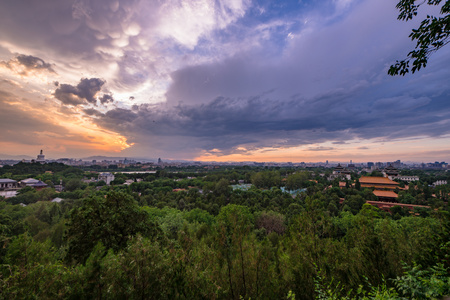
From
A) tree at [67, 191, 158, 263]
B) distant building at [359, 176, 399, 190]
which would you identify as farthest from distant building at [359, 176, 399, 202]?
tree at [67, 191, 158, 263]

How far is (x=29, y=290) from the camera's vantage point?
3174 mm

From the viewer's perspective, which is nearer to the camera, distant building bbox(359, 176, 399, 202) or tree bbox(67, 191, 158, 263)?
tree bbox(67, 191, 158, 263)

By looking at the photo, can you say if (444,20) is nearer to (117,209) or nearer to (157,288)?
(157,288)

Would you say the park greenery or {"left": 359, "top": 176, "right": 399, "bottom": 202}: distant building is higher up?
the park greenery

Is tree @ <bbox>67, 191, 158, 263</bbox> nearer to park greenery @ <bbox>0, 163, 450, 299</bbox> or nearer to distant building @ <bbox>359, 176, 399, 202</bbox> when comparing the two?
park greenery @ <bbox>0, 163, 450, 299</bbox>

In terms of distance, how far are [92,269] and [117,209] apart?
15.0 ft

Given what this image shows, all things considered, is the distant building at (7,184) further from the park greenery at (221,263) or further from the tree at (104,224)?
the tree at (104,224)

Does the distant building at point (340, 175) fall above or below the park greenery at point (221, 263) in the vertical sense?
below

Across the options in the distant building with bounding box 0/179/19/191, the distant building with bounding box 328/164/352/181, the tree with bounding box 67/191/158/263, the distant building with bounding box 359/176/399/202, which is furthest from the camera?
the distant building with bounding box 328/164/352/181

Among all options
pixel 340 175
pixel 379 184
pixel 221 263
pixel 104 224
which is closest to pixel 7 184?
pixel 104 224

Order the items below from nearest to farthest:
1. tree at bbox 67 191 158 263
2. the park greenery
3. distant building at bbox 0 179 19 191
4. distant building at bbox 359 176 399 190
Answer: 1. the park greenery
2. tree at bbox 67 191 158 263
3. distant building at bbox 359 176 399 190
4. distant building at bbox 0 179 19 191

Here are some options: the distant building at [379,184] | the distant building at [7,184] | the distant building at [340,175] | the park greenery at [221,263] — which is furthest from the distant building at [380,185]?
the distant building at [7,184]

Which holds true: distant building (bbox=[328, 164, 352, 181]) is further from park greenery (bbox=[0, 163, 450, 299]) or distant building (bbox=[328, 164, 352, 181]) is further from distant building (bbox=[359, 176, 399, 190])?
park greenery (bbox=[0, 163, 450, 299])

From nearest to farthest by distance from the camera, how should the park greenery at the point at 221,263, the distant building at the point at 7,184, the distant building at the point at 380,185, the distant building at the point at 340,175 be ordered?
the park greenery at the point at 221,263, the distant building at the point at 380,185, the distant building at the point at 7,184, the distant building at the point at 340,175
